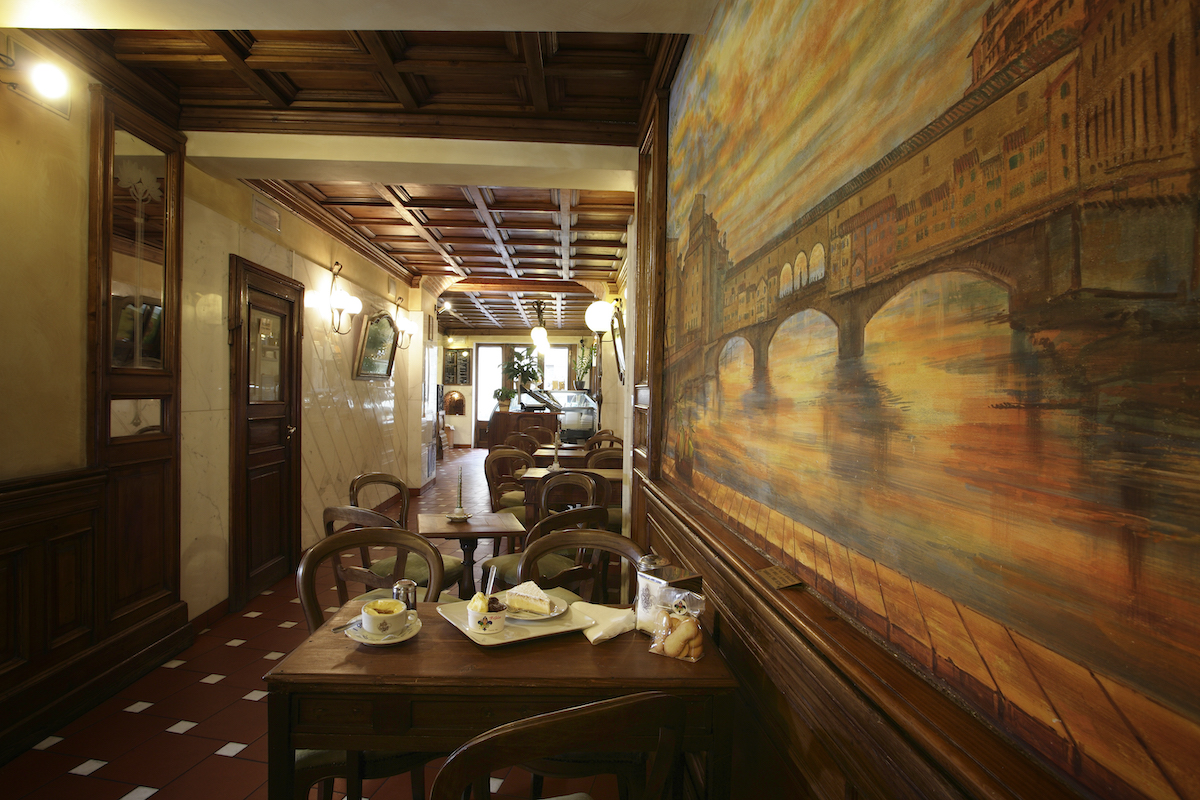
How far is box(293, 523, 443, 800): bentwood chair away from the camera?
1579 mm

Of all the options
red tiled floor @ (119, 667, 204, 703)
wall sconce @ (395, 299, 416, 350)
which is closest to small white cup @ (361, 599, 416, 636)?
red tiled floor @ (119, 667, 204, 703)

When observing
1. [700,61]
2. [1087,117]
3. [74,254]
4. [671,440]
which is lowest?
[671,440]

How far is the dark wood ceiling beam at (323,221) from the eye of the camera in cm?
460

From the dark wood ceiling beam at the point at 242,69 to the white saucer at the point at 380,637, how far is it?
293 cm

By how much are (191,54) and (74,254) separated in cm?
120

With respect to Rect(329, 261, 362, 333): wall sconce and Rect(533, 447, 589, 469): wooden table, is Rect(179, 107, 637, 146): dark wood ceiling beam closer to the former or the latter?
Rect(329, 261, 362, 333): wall sconce

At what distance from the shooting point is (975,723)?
758 millimetres

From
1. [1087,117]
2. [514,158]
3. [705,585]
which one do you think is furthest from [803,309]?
[514,158]

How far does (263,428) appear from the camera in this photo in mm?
4578

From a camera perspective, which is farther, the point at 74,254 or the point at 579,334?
the point at 579,334

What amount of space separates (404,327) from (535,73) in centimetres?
550

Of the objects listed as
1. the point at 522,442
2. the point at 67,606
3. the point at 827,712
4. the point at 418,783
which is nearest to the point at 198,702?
the point at 67,606

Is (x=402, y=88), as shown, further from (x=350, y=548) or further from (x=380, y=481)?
(x=350, y=548)

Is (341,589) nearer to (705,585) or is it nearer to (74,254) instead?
(705,585)
